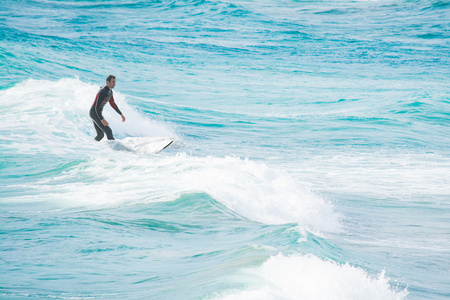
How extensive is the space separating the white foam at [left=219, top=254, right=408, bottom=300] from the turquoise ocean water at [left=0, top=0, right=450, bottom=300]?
15 mm

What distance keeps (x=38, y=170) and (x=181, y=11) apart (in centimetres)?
3535

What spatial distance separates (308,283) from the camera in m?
3.84

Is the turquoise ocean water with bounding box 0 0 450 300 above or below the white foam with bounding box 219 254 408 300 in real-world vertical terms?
below

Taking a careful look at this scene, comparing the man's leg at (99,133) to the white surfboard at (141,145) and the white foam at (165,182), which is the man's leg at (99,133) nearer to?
the white foam at (165,182)

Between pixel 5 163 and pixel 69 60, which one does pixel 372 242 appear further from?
pixel 69 60

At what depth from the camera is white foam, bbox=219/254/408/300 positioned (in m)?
3.68

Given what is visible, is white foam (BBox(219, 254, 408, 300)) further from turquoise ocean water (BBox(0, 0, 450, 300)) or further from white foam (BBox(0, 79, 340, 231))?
white foam (BBox(0, 79, 340, 231))

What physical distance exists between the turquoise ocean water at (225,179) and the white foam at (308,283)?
0.02 metres

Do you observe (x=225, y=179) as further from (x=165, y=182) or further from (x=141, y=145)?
(x=141, y=145)

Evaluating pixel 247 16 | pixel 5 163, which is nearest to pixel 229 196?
pixel 5 163

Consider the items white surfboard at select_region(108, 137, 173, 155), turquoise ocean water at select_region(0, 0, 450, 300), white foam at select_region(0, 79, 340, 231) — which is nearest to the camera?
turquoise ocean water at select_region(0, 0, 450, 300)

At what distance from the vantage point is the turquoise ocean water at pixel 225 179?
→ 14.4 feet

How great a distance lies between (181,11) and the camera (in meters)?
42.4

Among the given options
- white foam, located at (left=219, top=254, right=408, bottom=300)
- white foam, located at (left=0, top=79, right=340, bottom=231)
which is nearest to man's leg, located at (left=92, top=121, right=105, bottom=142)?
white foam, located at (left=0, top=79, right=340, bottom=231)
